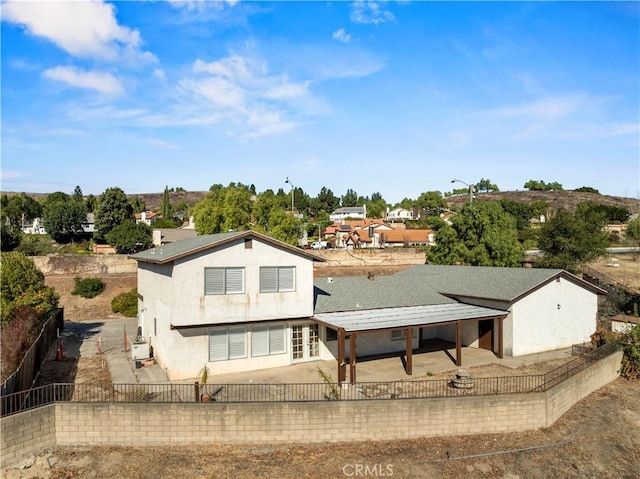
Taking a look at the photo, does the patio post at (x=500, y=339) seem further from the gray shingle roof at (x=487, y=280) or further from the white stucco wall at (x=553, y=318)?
the gray shingle roof at (x=487, y=280)

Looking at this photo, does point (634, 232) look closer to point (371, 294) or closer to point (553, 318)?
point (553, 318)

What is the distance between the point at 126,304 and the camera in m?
40.5

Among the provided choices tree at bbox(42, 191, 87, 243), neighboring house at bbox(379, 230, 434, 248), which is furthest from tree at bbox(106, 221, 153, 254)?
neighboring house at bbox(379, 230, 434, 248)

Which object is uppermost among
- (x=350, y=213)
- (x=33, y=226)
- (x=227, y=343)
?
(x=350, y=213)

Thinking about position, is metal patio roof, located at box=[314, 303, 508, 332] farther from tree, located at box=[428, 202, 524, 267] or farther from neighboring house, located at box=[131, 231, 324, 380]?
tree, located at box=[428, 202, 524, 267]

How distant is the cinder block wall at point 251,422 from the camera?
14422 mm

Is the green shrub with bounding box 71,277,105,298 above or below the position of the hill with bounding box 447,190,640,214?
→ below

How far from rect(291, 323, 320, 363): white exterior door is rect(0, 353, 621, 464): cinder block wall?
669 centimetres

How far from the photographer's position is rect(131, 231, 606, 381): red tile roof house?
19516 mm

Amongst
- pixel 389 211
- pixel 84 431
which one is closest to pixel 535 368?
pixel 84 431

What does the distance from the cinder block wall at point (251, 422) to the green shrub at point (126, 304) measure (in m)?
26.6

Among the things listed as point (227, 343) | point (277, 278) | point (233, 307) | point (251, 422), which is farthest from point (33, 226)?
point (251, 422)

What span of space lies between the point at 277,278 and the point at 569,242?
34.0 metres

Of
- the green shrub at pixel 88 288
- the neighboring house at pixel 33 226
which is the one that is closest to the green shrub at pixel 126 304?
the green shrub at pixel 88 288
